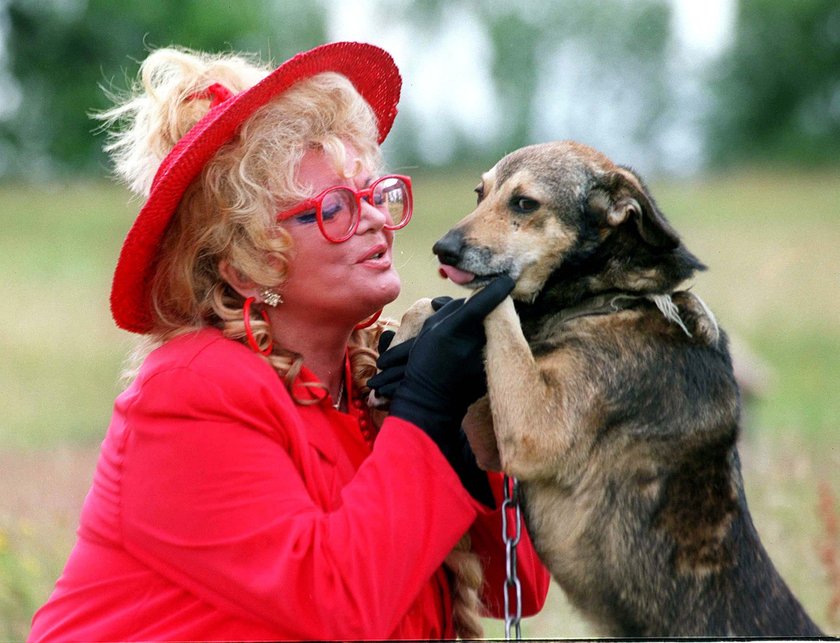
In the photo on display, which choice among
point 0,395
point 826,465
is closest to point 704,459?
point 826,465

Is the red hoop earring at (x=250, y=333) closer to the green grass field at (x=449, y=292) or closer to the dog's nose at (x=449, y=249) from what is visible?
the dog's nose at (x=449, y=249)

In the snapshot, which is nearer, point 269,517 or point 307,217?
→ point 269,517

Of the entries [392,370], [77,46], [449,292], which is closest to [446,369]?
[392,370]

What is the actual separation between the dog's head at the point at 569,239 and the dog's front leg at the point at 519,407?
Answer: 22 centimetres

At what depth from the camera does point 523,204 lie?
8.52 ft

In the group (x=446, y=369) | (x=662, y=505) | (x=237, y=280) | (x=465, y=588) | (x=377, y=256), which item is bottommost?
(x=465, y=588)

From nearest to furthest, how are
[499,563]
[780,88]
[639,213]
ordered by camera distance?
[639,213] → [499,563] → [780,88]

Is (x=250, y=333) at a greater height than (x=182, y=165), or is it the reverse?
(x=182, y=165)

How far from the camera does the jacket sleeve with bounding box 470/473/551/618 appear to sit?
2537mm

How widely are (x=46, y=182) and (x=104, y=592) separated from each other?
294 inches

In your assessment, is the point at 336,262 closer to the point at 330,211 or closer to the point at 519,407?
the point at 330,211

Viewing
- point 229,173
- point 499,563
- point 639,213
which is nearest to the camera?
point 229,173

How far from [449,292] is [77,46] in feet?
15.8

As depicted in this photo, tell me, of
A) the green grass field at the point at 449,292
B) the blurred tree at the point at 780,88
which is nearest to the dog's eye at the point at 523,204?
the green grass field at the point at 449,292
